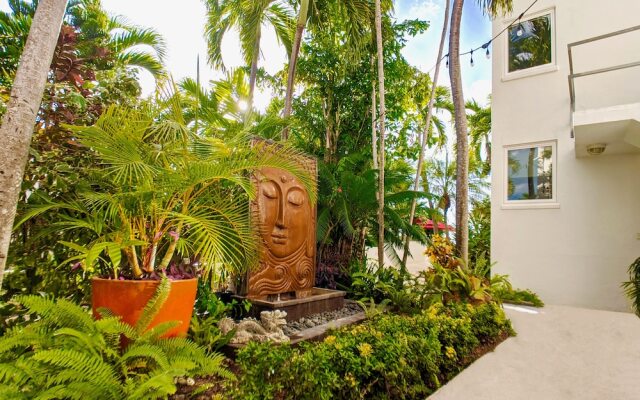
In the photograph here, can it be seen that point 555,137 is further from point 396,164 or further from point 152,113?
point 152,113

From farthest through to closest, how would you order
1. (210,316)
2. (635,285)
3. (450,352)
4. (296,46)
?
(296,46) < (635,285) < (210,316) < (450,352)

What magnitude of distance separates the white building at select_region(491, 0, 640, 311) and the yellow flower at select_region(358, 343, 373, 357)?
4718mm

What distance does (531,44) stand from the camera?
6.76m

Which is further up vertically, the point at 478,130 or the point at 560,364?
the point at 478,130

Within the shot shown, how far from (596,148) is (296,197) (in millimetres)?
4836

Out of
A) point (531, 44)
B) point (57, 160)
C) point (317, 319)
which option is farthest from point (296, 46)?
point (317, 319)

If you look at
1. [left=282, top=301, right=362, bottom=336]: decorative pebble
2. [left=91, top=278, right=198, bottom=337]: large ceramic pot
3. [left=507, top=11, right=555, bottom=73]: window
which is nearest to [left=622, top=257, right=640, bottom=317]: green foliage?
[left=507, top=11, right=555, bottom=73]: window

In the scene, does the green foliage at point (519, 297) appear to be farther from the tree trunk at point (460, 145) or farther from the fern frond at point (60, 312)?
the fern frond at point (60, 312)

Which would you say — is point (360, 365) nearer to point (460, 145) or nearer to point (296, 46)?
point (460, 145)

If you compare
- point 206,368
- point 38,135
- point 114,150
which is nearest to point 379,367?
point 206,368

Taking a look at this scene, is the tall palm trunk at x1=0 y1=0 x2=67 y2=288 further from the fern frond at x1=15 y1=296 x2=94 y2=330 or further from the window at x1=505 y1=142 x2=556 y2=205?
the window at x1=505 y1=142 x2=556 y2=205

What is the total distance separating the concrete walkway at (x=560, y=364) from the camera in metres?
2.63

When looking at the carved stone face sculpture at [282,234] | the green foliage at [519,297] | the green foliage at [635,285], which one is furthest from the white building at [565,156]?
the carved stone face sculpture at [282,234]

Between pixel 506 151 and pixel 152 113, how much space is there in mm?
6379
